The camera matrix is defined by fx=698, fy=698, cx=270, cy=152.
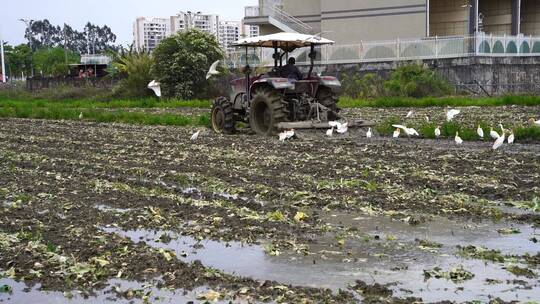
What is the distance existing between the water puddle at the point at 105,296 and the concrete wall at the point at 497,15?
3351 cm

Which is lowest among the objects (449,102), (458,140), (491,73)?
(458,140)

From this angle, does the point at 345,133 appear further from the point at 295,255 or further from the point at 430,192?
the point at 295,255

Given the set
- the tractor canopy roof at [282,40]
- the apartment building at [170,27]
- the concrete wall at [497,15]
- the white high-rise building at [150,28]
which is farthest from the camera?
the white high-rise building at [150,28]

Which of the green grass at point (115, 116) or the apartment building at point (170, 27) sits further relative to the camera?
the apartment building at point (170, 27)

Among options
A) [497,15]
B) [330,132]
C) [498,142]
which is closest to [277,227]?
[498,142]

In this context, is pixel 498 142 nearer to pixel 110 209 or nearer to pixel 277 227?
pixel 277 227

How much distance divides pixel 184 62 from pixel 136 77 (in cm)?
456

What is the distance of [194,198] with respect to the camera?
8.30 meters

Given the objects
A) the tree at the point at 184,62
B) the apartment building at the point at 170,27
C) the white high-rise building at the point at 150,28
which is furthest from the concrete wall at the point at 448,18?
the white high-rise building at the point at 150,28

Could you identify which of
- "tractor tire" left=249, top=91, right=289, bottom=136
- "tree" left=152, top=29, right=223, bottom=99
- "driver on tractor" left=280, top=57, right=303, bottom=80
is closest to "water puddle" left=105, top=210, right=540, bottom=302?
"tractor tire" left=249, top=91, right=289, bottom=136

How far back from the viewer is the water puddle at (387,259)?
192 inches

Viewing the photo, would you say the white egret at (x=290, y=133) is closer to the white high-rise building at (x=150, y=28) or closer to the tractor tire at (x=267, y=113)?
the tractor tire at (x=267, y=113)

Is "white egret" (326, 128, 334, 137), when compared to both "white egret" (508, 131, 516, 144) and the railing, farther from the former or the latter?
the railing

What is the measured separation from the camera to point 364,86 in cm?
2630
